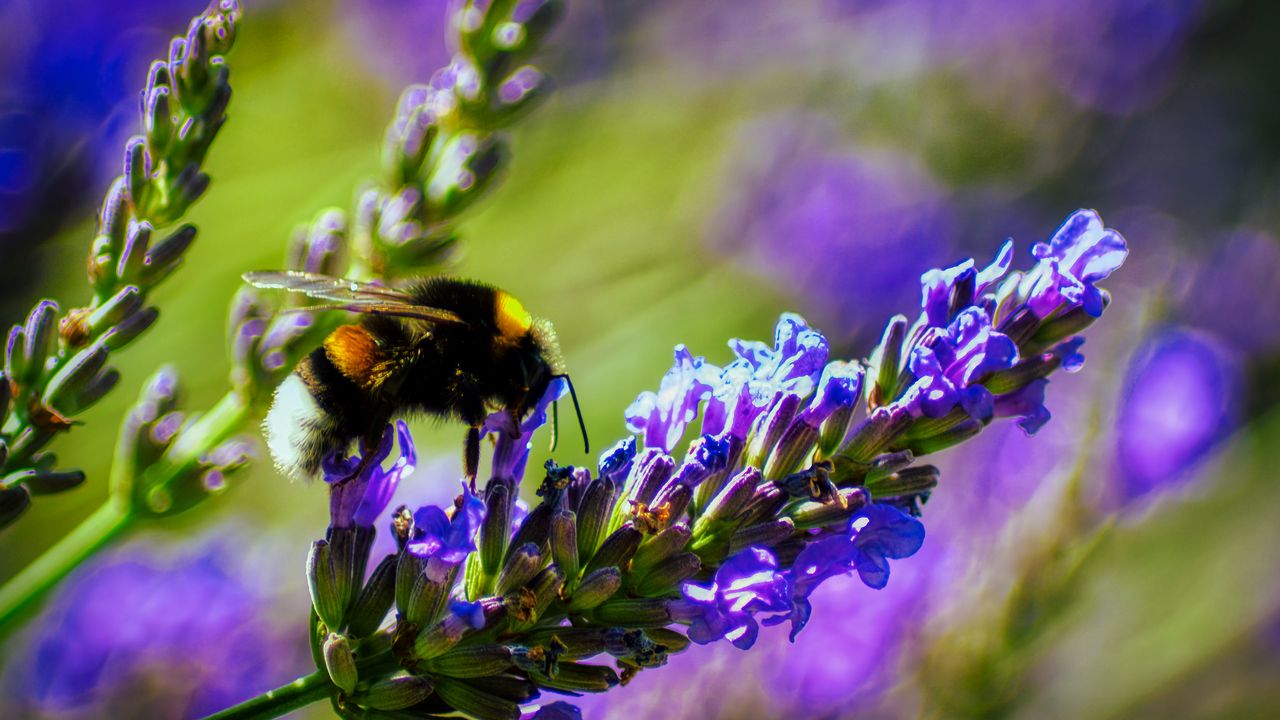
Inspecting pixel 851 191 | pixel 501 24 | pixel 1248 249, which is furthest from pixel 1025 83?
pixel 501 24

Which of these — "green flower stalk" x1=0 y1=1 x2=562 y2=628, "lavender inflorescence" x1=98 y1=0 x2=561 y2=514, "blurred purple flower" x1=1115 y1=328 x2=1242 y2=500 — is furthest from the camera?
"blurred purple flower" x1=1115 y1=328 x2=1242 y2=500

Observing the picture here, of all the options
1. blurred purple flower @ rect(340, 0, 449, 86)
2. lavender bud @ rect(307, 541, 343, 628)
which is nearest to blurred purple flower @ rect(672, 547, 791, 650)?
lavender bud @ rect(307, 541, 343, 628)

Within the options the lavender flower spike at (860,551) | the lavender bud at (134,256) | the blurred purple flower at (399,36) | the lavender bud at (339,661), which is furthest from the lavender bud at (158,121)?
→ the blurred purple flower at (399,36)

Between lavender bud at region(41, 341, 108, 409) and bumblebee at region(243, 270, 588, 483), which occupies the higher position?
bumblebee at region(243, 270, 588, 483)

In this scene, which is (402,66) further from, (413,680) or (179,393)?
(413,680)

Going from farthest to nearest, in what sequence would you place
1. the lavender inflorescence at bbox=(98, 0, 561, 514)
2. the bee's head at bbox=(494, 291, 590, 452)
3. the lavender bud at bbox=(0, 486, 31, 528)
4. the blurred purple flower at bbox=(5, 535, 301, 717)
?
the blurred purple flower at bbox=(5, 535, 301, 717), the bee's head at bbox=(494, 291, 590, 452), the lavender inflorescence at bbox=(98, 0, 561, 514), the lavender bud at bbox=(0, 486, 31, 528)

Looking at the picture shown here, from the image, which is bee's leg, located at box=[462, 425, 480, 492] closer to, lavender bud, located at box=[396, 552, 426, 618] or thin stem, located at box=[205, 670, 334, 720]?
lavender bud, located at box=[396, 552, 426, 618]

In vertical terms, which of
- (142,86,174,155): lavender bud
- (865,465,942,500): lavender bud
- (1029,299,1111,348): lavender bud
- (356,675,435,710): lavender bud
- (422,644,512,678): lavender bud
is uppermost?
(142,86,174,155): lavender bud
